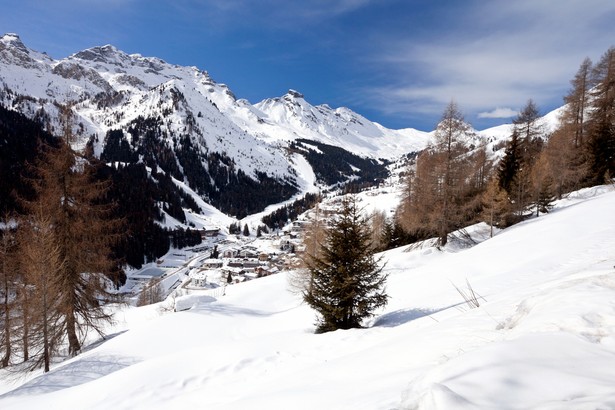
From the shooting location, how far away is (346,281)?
11523 mm

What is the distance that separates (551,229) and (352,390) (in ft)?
63.4

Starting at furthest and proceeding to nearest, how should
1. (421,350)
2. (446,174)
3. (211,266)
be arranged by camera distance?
(211,266) → (446,174) → (421,350)

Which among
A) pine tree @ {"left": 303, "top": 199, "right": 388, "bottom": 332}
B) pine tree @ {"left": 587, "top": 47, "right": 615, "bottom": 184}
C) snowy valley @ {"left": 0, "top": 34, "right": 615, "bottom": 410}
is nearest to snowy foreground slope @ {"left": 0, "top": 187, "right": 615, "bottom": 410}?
snowy valley @ {"left": 0, "top": 34, "right": 615, "bottom": 410}

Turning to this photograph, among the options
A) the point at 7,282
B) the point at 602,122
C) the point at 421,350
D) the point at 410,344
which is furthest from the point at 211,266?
the point at 421,350

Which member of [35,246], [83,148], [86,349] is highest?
[83,148]

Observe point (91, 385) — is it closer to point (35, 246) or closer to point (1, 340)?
point (35, 246)

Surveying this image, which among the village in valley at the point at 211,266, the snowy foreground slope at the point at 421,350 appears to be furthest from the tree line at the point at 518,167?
the village in valley at the point at 211,266

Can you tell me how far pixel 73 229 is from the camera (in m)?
15.0

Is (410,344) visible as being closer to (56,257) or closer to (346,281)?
(346,281)

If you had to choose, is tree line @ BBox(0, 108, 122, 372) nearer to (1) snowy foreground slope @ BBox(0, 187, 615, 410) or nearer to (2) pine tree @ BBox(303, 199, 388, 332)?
(1) snowy foreground slope @ BBox(0, 187, 615, 410)

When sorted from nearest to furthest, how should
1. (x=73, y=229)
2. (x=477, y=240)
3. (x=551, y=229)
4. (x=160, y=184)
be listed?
1. (x=73, y=229)
2. (x=551, y=229)
3. (x=477, y=240)
4. (x=160, y=184)

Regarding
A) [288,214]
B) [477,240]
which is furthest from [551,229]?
[288,214]

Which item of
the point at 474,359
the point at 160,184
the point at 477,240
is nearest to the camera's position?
the point at 474,359

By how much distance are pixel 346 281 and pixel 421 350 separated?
6.49 metres
